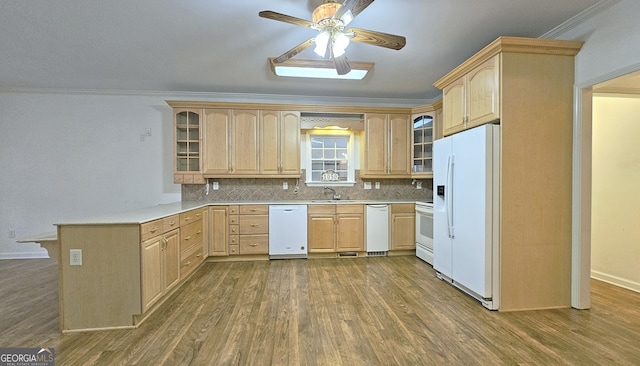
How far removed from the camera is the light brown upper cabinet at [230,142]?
13.2 feet

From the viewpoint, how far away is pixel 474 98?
2629mm

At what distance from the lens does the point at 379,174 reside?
4363 millimetres

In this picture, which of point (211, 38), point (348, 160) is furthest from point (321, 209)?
point (211, 38)

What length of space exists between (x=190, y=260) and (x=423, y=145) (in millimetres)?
3778

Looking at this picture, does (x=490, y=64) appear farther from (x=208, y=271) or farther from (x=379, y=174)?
(x=208, y=271)

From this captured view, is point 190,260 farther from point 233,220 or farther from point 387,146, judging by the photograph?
point 387,146

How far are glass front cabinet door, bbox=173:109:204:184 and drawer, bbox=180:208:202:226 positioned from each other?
2.44ft

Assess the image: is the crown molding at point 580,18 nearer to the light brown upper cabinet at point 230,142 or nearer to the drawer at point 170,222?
the light brown upper cabinet at point 230,142

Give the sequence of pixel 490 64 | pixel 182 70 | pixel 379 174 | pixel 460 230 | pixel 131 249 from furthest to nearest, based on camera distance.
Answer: pixel 379 174 < pixel 182 70 < pixel 460 230 < pixel 490 64 < pixel 131 249

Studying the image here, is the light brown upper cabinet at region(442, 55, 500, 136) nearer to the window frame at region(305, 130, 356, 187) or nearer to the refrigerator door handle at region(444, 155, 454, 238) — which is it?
the refrigerator door handle at region(444, 155, 454, 238)

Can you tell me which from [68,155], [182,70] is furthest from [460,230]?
[68,155]

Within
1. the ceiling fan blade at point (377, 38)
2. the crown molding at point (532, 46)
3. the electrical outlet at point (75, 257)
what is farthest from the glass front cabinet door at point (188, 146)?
the crown molding at point (532, 46)

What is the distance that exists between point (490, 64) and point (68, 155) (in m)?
5.70

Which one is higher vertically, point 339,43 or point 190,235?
point 339,43
